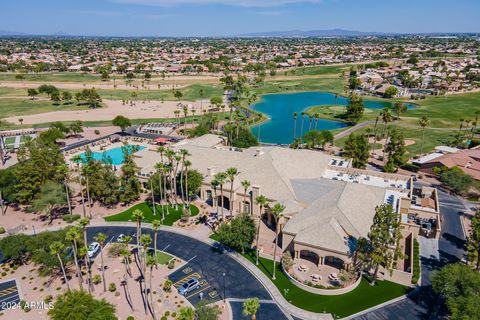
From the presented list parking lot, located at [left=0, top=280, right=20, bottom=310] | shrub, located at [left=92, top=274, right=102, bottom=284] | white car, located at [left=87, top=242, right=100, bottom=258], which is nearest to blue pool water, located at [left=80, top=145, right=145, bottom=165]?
white car, located at [left=87, top=242, right=100, bottom=258]

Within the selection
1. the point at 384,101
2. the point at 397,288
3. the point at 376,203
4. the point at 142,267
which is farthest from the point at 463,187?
the point at 384,101

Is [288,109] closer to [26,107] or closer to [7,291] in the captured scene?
[26,107]

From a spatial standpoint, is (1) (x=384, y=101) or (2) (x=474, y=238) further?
(1) (x=384, y=101)

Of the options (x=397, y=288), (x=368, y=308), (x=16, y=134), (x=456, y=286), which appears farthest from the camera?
(x=16, y=134)

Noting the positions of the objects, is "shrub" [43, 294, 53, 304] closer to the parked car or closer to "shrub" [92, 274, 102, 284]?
"shrub" [92, 274, 102, 284]

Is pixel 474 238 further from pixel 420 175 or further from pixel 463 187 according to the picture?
pixel 420 175

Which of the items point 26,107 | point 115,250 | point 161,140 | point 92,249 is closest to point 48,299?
point 92,249
